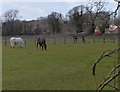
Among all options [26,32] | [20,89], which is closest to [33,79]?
[20,89]

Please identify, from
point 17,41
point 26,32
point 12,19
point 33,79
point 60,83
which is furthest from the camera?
point 12,19

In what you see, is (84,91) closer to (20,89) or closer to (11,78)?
(20,89)

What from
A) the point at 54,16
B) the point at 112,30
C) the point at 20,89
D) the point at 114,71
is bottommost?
the point at 20,89

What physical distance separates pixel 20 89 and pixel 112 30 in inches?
240

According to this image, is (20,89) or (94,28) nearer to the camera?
(94,28)

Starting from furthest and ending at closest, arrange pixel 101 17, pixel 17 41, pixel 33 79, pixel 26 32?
pixel 26 32 < pixel 17 41 < pixel 33 79 < pixel 101 17

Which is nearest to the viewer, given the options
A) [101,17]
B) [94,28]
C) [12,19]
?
[101,17]

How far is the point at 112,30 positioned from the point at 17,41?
29534mm

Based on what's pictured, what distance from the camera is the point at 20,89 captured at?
7.16m

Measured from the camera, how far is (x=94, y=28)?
5.19 ft

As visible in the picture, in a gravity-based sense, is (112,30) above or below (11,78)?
above

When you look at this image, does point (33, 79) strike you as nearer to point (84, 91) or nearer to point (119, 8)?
point (84, 91)

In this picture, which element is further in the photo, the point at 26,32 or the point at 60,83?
the point at 26,32

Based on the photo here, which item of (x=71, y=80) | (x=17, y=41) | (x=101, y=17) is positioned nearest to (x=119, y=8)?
(x=101, y=17)
